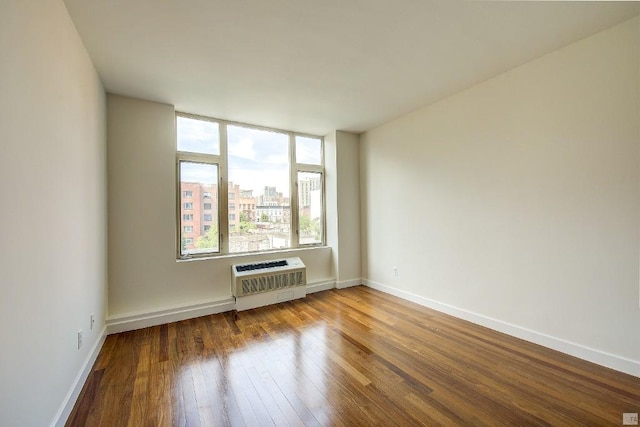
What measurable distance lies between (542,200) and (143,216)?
4.10 m

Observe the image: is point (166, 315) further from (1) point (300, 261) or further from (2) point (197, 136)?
(2) point (197, 136)

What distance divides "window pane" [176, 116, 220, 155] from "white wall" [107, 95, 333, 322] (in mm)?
243

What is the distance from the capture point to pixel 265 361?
2.21m

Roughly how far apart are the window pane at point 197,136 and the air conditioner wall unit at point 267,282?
5.41 ft

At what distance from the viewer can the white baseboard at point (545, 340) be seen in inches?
76.7

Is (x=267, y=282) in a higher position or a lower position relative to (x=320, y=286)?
higher

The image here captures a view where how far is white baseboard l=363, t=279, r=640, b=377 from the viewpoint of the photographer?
1.95 meters

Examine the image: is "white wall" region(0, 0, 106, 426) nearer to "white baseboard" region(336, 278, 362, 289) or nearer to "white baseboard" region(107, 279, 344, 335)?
"white baseboard" region(107, 279, 344, 335)

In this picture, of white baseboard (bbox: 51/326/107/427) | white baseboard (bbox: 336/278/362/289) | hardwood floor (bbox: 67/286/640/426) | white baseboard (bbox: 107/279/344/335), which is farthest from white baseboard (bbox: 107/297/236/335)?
white baseboard (bbox: 336/278/362/289)

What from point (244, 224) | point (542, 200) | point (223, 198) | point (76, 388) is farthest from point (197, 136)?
point (542, 200)

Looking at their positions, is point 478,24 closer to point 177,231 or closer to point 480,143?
point 480,143

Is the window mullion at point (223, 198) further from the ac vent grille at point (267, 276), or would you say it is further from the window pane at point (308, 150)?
the window pane at point (308, 150)

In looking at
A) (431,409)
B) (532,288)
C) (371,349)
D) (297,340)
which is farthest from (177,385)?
(532,288)

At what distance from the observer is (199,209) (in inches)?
137
